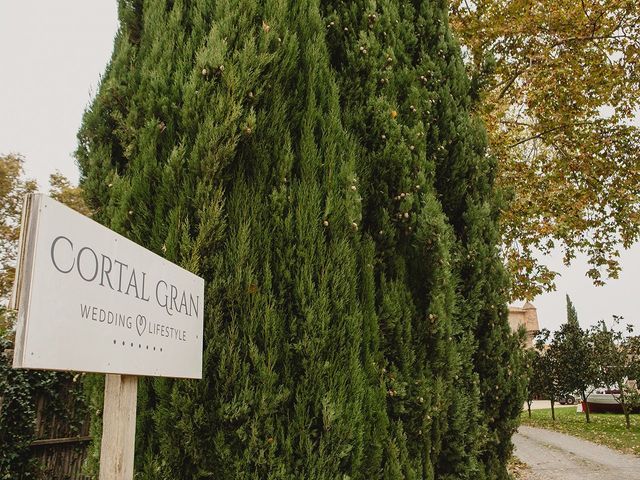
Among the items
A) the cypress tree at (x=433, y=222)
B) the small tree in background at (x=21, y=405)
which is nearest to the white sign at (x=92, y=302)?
the cypress tree at (x=433, y=222)

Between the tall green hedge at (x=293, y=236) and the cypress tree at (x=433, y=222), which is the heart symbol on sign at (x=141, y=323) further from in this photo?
the cypress tree at (x=433, y=222)

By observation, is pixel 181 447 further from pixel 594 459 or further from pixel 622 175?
pixel 594 459

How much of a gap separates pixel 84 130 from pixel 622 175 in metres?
10.4

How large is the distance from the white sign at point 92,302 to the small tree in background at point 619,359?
1980cm

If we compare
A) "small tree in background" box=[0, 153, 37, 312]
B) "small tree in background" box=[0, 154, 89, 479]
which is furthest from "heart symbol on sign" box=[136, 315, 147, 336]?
"small tree in background" box=[0, 153, 37, 312]

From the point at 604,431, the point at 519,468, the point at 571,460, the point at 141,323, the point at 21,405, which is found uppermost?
the point at 141,323

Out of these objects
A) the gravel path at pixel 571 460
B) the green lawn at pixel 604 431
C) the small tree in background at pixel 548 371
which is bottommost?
the green lawn at pixel 604 431

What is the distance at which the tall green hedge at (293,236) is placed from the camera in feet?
7.32

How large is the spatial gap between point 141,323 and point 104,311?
0.66 feet

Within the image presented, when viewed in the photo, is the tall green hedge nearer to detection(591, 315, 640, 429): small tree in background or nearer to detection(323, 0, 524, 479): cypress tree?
detection(323, 0, 524, 479): cypress tree

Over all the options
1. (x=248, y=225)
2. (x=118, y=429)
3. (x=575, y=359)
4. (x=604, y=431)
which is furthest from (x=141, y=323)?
(x=575, y=359)

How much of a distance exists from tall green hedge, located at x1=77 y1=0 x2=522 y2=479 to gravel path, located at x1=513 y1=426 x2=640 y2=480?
7118 millimetres

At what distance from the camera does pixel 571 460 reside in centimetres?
1098

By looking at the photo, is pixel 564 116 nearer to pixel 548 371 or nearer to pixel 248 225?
pixel 248 225
